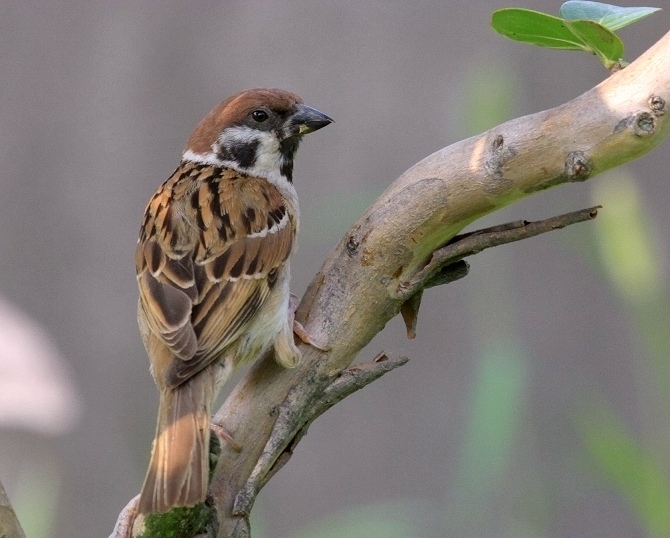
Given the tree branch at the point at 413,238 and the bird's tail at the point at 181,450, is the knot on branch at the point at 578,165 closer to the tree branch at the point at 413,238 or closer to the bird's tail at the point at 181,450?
the tree branch at the point at 413,238

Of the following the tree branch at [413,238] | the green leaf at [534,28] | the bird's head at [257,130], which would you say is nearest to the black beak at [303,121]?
the bird's head at [257,130]

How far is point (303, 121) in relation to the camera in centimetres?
229

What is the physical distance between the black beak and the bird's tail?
693mm

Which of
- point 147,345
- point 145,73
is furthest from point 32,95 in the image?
point 147,345

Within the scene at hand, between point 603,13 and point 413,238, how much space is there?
0.45 m

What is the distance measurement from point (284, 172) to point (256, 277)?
415mm

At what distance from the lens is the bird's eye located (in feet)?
7.47

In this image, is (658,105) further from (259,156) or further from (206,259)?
(259,156)

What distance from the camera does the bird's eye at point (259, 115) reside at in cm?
228

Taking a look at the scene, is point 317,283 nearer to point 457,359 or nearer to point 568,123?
point 568,123

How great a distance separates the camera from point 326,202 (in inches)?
136

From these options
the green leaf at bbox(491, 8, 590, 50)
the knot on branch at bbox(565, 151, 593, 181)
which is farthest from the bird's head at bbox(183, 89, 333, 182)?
the knot on branch at bbox(565, 151, 593, 181)

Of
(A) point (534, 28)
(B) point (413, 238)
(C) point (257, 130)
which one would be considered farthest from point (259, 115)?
(A) point (534, 28)

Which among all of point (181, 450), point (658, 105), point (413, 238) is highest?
point (658, 105)
